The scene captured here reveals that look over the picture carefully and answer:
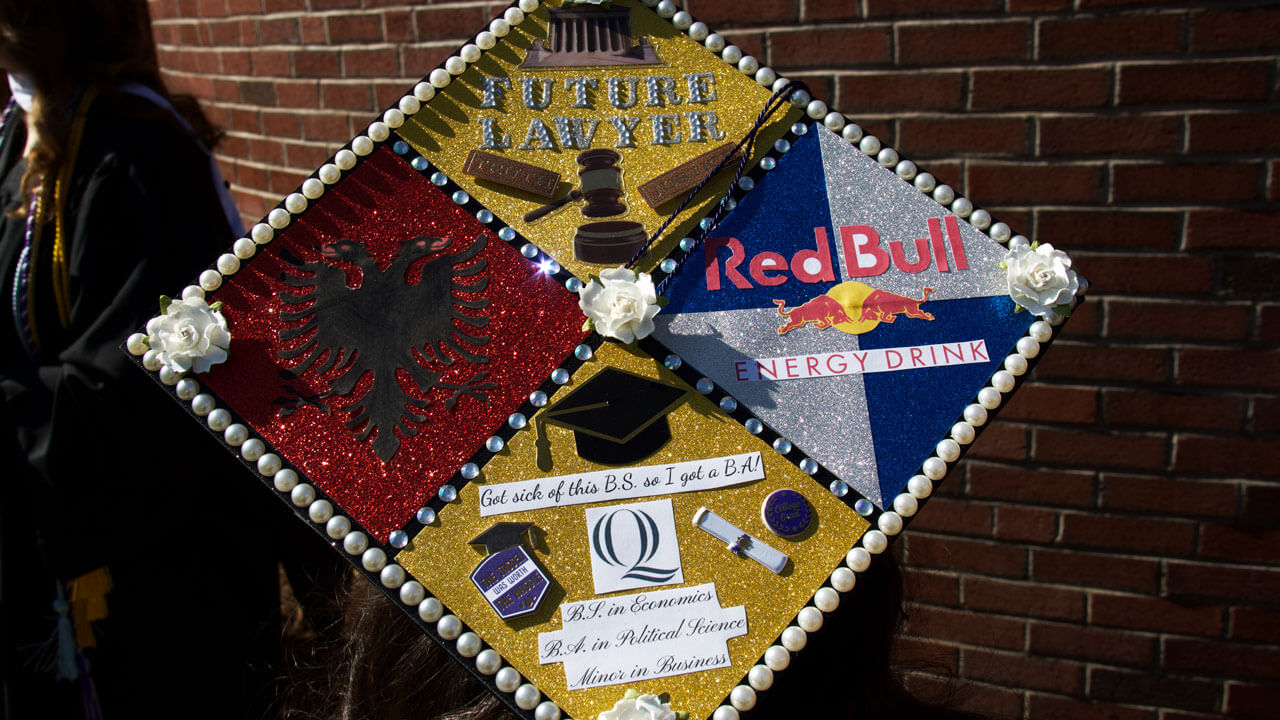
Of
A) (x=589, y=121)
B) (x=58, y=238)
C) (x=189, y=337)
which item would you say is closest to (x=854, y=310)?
(x=589, y=121)

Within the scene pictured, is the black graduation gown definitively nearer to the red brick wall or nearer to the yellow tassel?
the yellow tassel

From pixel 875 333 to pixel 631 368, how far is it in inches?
12.9

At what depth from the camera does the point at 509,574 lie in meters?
1.07

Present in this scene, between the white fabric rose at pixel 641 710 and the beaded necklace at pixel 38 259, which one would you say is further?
the beaded necklace at pixel 38 259

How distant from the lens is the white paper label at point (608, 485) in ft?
3.62

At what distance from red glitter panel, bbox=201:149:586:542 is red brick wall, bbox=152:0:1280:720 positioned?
1575 mm

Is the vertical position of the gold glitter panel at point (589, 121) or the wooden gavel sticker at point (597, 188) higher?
the gold glitter panel at point (589, 121)

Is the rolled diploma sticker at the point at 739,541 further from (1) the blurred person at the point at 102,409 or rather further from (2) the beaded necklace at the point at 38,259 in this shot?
(2) the beaded necklace at the point at 38,259

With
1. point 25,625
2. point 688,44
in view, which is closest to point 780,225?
point 688,44

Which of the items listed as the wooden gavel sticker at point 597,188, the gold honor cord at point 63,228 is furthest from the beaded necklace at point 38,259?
the wooden gavel sticker at point 597,188

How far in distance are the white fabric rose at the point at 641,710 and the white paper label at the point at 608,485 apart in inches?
9.3

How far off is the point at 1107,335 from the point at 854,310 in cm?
154

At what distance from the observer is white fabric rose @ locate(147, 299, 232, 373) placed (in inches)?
43.4

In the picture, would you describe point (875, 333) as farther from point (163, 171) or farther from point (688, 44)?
point (163, 171)
